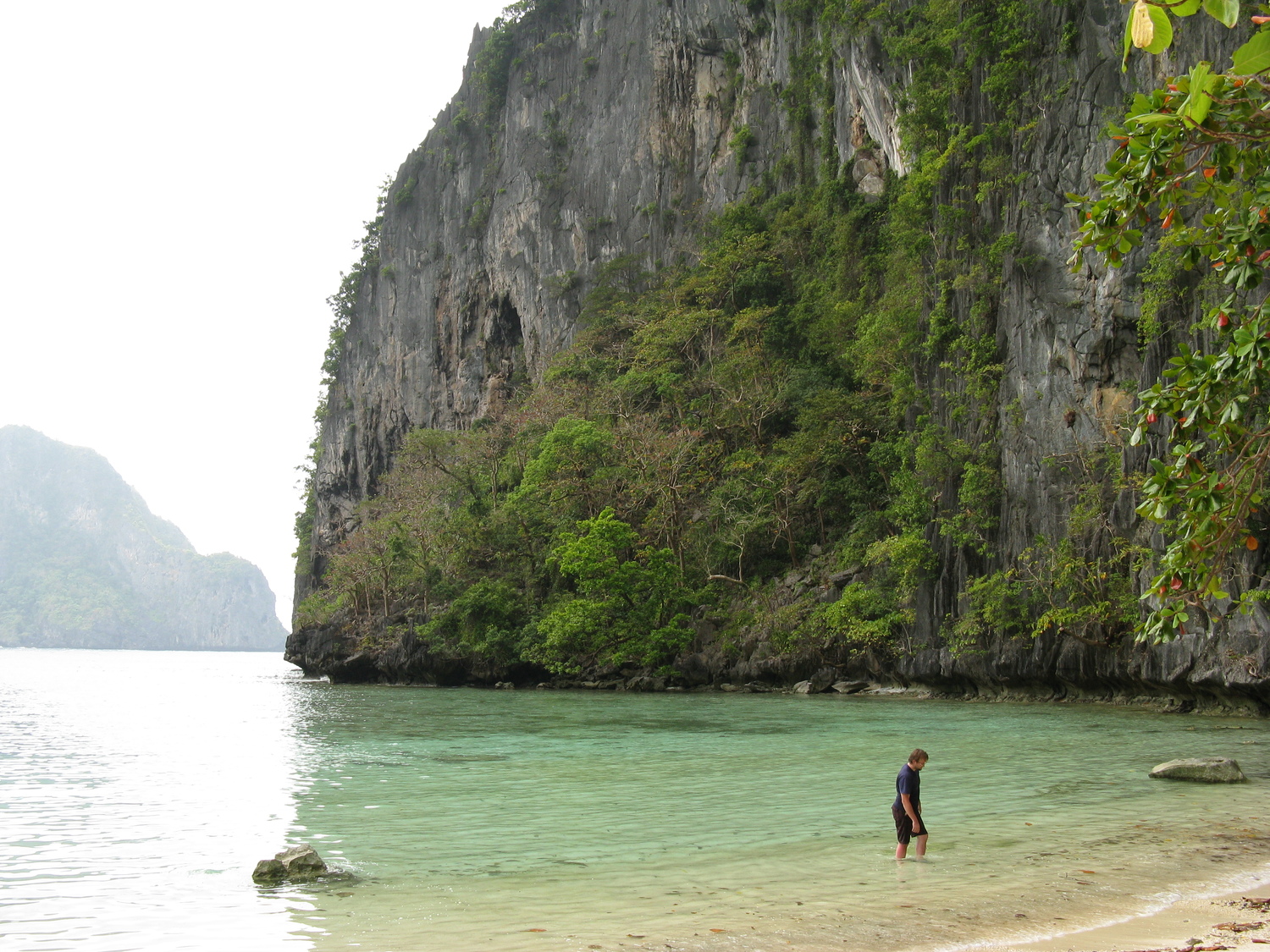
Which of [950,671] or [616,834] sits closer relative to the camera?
[616,834]

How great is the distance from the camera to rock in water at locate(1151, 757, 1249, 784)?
10953mm

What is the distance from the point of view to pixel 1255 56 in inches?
134

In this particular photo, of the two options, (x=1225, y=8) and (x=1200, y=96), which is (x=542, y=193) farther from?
(x=1225, y=8)

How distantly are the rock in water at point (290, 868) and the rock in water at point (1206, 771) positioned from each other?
936cm

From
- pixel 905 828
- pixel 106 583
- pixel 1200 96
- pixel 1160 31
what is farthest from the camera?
pixel 106 583

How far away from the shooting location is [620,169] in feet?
168

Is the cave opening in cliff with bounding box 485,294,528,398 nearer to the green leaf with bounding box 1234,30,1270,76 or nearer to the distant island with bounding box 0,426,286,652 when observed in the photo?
the green leaf with bounding box 1234,30,1270,76

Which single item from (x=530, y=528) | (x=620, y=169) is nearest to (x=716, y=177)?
(x=620, y=169)

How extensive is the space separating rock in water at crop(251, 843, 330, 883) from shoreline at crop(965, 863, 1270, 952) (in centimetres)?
447

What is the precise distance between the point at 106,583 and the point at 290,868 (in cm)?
20010

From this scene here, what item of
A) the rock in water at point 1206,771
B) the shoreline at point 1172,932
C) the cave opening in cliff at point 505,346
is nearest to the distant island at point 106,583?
the cave opening in cliff at point 505,346

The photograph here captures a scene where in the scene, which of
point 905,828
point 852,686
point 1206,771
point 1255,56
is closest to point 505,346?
point 852,686

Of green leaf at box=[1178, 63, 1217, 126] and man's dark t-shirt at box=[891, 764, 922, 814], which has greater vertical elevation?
green leaf at box=[1178, 63, 1217, 126]

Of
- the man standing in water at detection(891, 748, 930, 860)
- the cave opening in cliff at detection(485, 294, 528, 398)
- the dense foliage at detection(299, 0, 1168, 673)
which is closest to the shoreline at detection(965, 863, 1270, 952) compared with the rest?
the man standing in water at detection(891, 748, 930, 860)
